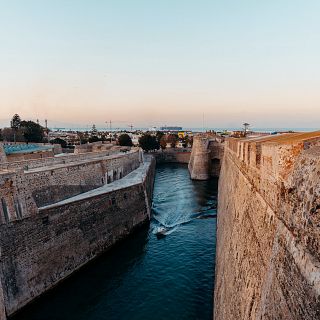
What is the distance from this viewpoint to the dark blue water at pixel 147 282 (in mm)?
11531

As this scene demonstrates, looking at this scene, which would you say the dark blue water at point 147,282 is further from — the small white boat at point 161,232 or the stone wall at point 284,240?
the stone wall at point 284,240

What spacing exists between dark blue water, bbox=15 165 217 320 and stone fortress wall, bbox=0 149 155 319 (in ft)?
2.37

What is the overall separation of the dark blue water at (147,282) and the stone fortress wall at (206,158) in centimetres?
1692

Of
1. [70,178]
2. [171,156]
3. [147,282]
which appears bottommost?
[147,282]

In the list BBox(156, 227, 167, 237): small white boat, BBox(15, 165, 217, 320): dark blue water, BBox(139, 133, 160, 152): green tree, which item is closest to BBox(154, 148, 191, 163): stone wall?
BBox(139, 133, 160, 152): green tree

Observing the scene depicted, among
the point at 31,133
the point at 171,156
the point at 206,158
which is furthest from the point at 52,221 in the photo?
the point at 171,156

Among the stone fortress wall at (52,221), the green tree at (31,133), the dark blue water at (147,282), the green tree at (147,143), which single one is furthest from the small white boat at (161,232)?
the green tree at (147,143)

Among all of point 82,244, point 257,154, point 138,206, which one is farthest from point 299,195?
point 138,206

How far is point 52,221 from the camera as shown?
13703mm

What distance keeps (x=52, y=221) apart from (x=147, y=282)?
17.8 ft

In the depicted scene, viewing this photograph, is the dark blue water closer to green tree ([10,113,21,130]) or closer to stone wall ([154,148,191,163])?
stone wall ([154,148,191,163])

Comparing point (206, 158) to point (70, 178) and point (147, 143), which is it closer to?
point (147, 143)

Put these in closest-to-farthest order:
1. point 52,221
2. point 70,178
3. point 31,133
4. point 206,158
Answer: point 52,221, point 70,178, point 206,158, point 31,133

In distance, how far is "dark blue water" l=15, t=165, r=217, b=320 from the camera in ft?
37.8
